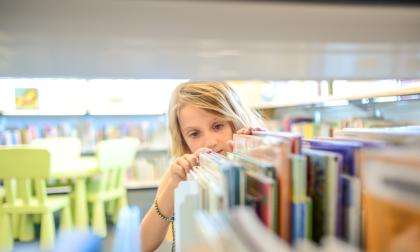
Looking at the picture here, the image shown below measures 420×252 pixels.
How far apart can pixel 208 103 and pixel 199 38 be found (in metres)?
0.76

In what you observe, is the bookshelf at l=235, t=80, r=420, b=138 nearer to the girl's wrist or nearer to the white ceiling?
the girl's wrist

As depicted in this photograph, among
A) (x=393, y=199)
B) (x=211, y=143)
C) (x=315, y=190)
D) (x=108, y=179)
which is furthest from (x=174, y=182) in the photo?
(x=108, y=179)

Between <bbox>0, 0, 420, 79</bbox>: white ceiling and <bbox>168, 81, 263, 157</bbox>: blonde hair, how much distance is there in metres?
0.71

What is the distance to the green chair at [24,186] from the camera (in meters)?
2.46

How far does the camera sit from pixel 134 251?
608 millimetres

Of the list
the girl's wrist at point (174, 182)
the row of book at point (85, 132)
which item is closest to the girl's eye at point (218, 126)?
the girl's wrist at point (174, 182)

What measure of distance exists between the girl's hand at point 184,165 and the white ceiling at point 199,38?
39cm

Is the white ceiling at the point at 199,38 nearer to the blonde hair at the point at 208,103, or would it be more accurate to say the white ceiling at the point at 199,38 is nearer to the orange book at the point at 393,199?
the orange book at the point at 393,199

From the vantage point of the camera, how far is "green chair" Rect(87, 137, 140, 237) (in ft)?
9.55

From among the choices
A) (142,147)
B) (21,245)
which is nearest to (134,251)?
(21,245)

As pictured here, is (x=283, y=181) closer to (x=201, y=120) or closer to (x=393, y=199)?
(x=393, y=199)

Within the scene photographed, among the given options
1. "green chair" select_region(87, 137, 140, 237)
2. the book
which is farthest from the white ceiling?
"green chair" select_region(87, 137, 140, 237)

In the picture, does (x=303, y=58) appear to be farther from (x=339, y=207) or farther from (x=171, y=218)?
(x=171, y=218)

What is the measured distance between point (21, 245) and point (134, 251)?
280 cm
